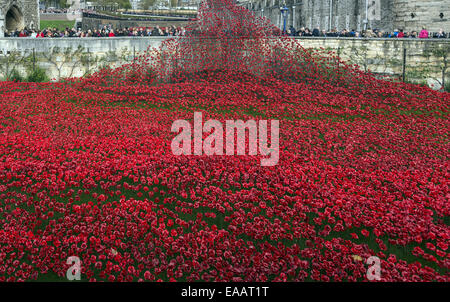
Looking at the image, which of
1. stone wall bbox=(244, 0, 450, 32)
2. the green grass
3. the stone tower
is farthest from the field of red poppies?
the green grass

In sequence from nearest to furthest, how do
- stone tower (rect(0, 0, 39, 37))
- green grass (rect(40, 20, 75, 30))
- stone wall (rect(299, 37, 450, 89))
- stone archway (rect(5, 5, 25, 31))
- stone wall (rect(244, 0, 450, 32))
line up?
stone wall (rect(299, 37, 450, 89)) < stone wall (rect(244, 0, 450, 32)) < stone tower (rect(0, 0, 39, 37)) < stone archway (rect(5, 5, 25, 31)) < green grass (rect(40, 20, 75, 30))

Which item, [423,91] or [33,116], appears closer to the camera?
[33,116]

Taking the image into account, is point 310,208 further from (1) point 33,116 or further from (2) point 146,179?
(1) point 33,116

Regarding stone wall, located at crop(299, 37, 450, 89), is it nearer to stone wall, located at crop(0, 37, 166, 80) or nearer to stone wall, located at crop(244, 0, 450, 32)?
stone wall, located at crop(0, 37, 166, 80)

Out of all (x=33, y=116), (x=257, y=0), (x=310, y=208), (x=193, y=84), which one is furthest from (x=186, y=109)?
(x=257, y=0)

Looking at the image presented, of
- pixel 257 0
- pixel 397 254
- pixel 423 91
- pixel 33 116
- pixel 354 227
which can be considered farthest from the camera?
pixel 257 0

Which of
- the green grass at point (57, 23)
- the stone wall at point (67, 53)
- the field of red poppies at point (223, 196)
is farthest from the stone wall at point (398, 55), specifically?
the green grass at point (57, 23)
